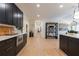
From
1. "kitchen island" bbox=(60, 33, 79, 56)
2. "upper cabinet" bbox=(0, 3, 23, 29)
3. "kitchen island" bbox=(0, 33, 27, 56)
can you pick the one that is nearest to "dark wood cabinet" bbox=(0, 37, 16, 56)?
"kitchen island" bbox=(0, 33, 27, 56)

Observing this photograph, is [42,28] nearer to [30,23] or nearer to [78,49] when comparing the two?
[30,23]

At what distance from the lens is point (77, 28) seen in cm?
767

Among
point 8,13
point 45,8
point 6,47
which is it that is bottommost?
point 6,47

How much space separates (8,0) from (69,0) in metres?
0.68

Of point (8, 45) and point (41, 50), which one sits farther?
point (41, 50)

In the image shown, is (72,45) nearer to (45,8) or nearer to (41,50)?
(41,50)

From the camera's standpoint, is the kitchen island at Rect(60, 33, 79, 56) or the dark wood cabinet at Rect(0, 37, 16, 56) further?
the kitchen island at Rect(60, 33, 79, 56)

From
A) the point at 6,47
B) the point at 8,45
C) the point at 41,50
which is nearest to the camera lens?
the point at 6,47

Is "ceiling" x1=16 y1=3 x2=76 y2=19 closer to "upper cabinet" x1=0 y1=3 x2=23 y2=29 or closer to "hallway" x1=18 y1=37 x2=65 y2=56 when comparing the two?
"upper cabinet" x1=0 y1=3 x2=23 y2=29

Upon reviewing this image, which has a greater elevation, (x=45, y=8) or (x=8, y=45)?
(x=45, y=8)

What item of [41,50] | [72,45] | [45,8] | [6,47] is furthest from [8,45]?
[45,8]

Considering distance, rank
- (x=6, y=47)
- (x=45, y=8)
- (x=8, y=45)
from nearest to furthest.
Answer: (x=6, y=47)
(x=8, y=45)
(x=45, y=8)

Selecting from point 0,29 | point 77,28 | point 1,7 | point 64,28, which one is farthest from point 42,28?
point 1,7

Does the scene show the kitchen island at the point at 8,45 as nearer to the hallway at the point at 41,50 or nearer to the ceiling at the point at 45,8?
the hallway at the point at 41,50
